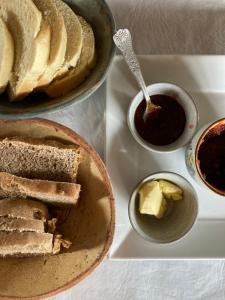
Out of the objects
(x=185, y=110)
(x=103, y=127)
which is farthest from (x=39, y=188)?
(x=185, y=110)

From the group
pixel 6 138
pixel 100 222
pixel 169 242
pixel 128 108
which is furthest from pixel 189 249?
pixel 6 138

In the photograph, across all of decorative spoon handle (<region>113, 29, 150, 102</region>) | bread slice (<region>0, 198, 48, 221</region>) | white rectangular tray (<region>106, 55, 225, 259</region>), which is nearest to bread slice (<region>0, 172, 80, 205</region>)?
bread slice (<region>0, 198, 48, 221</region>)

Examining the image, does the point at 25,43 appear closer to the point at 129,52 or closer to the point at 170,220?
the point at 129,52

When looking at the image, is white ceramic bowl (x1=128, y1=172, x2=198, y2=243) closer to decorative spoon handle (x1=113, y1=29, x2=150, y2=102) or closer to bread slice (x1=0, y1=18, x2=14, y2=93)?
decorative spoon handle (x1=113, y1=29, x2=150, y2=102)

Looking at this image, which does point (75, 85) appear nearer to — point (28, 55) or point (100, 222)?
point (28, 55)

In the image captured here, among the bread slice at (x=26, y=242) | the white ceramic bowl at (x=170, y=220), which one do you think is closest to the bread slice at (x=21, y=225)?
the bread slice at (x=26, y=242)
